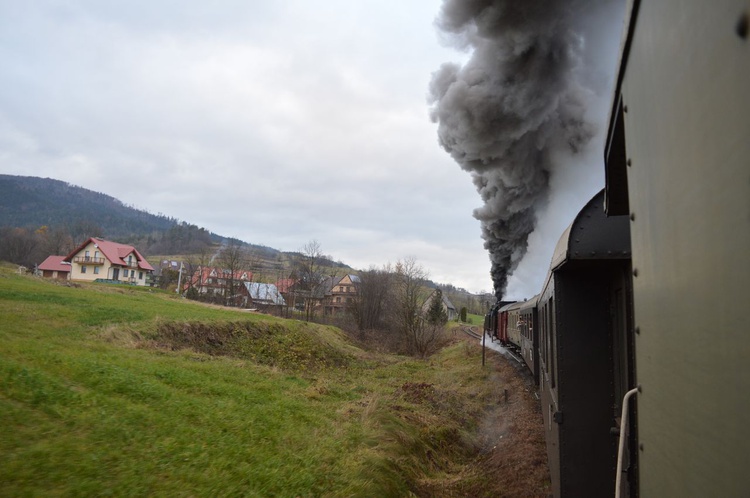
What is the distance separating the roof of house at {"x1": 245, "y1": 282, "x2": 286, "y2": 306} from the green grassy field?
45.4 m

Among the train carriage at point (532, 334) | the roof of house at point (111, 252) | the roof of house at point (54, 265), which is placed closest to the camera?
the train carriage at point (532, 334)

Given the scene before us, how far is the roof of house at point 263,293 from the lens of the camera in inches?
2383

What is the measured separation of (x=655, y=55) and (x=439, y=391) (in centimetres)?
1420

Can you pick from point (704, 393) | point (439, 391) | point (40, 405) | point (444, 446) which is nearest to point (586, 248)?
point (704, 393)

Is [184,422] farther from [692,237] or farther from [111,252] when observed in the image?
[111,252]

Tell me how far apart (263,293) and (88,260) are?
21.6 metres

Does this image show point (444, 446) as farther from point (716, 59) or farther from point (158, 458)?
point (716, 59)

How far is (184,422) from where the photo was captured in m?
7.12

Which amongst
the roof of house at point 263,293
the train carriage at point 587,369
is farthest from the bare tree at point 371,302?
the train carriage at point 587,369

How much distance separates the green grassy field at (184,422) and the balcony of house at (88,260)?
161 ft

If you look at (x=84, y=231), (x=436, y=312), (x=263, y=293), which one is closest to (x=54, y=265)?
(x=263, y=293)

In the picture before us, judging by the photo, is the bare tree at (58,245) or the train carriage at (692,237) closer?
the train carriage at (692,237)

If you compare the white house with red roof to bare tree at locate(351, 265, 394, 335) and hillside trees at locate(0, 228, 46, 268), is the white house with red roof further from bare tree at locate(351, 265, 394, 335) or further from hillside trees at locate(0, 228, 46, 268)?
bare tree at locate(351, 265, 394, 335)

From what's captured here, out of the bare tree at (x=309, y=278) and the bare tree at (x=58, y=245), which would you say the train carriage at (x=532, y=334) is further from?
the bare tree at (x=58, y=245)
